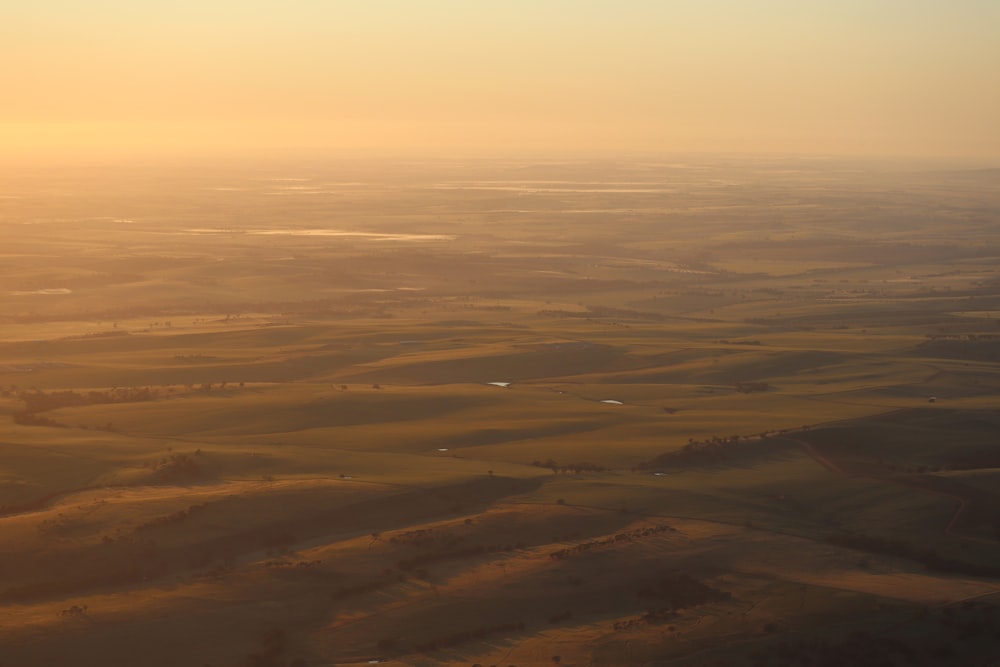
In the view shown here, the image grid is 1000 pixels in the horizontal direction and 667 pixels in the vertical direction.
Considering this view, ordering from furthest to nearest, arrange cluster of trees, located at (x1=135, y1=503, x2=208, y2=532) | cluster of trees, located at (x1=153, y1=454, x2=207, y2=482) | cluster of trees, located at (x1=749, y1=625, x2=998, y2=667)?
cluster of trees, located at (x1=153, y1=454, x2=207, y2=482)
cluster of trees, located at (x1=135, y1=503, x2=208, y2=532)
cluster of trees, located at (x1=749, y1=625, x2=998, y2=667)

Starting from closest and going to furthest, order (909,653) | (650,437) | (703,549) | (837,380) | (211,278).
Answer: (909,653) < (703,549) < (650,437) < (837,380) < (211,278)

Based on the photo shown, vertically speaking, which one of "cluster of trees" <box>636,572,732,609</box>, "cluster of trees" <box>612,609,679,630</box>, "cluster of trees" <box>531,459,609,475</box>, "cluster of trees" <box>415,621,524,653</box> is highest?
"cluster of trees" <box>531,459,609,475</box>

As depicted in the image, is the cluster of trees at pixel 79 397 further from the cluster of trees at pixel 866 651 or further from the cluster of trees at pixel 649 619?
the cluster of trees at pixel 866 651

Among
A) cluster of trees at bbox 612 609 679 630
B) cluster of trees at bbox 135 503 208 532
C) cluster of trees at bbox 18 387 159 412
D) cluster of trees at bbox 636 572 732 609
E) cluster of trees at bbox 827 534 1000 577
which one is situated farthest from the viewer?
cluster of trees at bbox 18 387 159 412

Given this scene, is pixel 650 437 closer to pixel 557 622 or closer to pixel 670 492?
pixel 670 492

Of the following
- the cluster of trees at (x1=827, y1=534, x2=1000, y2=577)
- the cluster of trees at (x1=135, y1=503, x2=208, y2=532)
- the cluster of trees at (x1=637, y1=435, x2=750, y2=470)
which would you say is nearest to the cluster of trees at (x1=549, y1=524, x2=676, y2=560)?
the cluster of trees at (x1=827, y1=534, x2=1000, y2=577)

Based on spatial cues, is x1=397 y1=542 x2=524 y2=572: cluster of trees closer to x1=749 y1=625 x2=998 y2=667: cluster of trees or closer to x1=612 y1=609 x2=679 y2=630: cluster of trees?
x1=612 y1=609 x2=679 y2=630: cluster of trees

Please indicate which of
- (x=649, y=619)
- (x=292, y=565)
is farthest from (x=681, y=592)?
(x=292, y=565)

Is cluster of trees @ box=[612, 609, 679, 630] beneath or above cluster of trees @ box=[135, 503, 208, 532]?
beneath

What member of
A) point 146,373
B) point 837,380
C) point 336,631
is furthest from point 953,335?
point 336,631

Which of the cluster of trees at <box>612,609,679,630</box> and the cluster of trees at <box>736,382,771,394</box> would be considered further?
the cluster of trees at <box>736,382,771,394</box>
